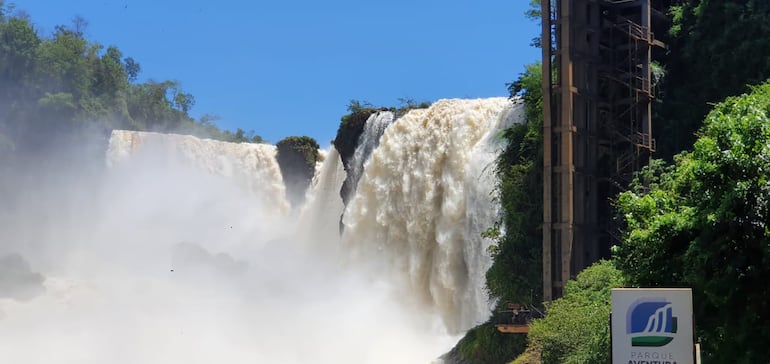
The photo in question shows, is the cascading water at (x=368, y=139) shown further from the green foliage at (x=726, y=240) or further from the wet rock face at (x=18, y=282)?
the green foliage at (x=726, y=240)

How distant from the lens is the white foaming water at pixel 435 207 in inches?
1672

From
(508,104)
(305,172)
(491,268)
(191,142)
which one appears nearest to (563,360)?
(491,268)

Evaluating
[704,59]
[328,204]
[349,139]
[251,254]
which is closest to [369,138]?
[349,139]

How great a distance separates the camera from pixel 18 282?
60.7 m

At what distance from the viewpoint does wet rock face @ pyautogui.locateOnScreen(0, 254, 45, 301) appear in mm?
59938

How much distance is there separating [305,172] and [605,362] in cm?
4474

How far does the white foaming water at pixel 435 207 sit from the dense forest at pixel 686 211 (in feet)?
7.63

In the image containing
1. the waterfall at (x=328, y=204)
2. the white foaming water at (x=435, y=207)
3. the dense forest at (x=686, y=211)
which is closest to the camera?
the dense forest at (x=686, y=211)

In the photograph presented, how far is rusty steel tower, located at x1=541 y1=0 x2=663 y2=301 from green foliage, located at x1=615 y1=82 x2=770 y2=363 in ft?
52.4

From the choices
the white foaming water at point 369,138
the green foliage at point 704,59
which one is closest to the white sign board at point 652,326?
the green foliage at point 704,59

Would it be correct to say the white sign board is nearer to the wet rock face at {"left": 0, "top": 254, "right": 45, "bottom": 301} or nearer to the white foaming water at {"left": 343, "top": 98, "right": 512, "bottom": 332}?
Answer: the white foaming water at {"left": 343, "top": 98, "right": 512, "bottom": 332}

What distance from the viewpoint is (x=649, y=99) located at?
1510 inches

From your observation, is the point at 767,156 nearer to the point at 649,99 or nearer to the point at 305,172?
the point at 649,99

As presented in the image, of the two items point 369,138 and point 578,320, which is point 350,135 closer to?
point 369,138
